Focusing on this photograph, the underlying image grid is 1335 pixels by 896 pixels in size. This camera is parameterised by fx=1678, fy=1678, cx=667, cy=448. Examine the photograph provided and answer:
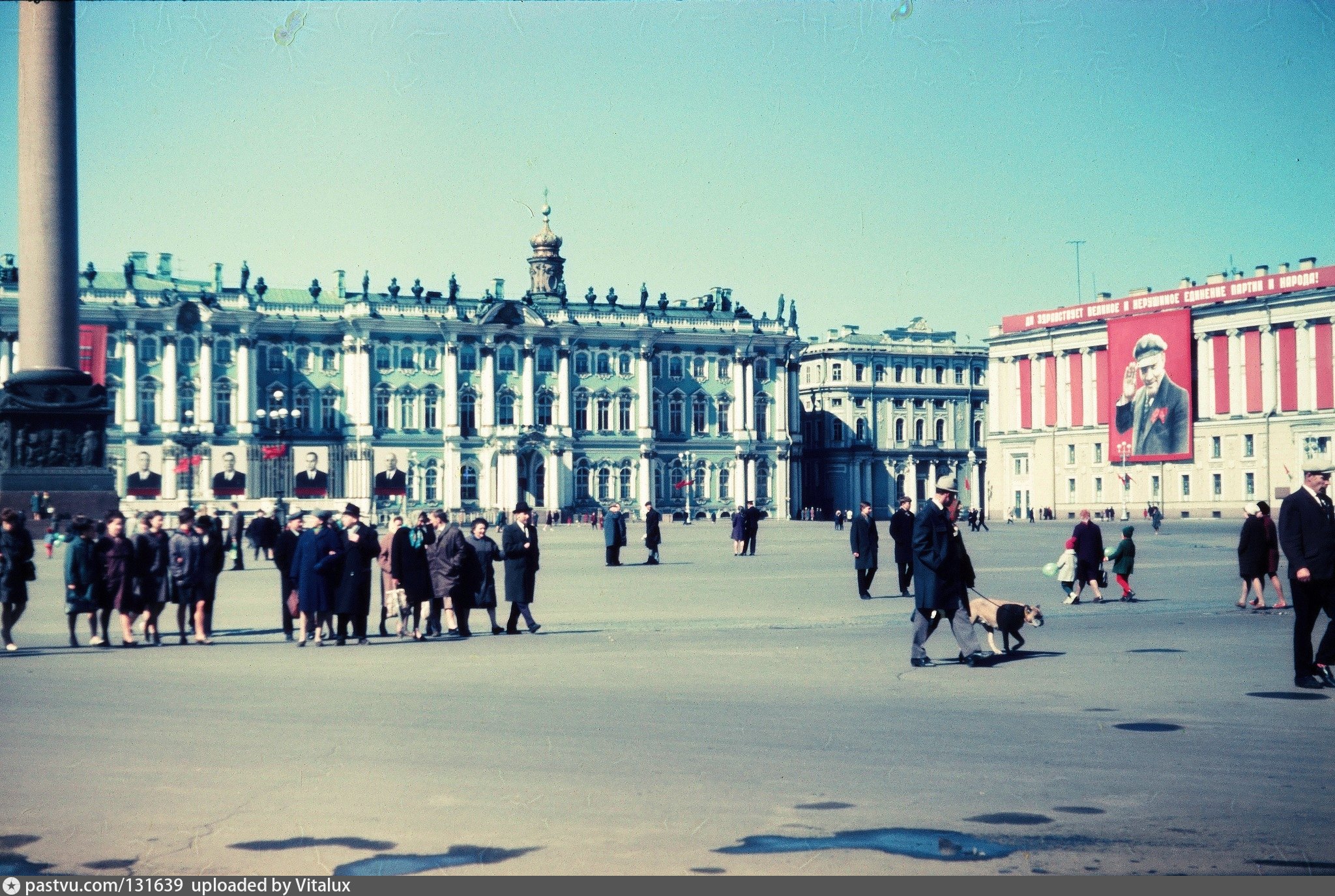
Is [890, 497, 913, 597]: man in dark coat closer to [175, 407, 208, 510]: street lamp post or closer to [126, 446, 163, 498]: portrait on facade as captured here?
[126, 446, 163, 498]: portrait on facade

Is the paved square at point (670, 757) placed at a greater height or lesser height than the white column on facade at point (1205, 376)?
lesser

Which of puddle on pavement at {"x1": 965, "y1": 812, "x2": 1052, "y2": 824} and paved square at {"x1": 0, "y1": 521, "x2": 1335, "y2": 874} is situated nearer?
paved square at {"x1": 0, "y1": 521, "x2": 1335, "y2": 874}

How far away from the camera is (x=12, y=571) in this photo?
652 inches

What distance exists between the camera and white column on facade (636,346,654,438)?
103562 millimetres

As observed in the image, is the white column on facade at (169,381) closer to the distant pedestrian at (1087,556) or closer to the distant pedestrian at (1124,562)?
the distant pedestrian at (1124,562)

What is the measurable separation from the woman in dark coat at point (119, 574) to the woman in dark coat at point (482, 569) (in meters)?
3.51

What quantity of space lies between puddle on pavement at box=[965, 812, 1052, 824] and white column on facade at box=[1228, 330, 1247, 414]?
96217 millimetres

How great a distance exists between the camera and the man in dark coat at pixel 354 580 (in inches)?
691

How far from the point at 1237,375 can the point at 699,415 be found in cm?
3241

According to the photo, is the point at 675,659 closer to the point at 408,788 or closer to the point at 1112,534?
the point at 408,788

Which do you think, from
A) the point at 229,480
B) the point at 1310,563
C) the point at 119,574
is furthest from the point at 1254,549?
the point at 229,480

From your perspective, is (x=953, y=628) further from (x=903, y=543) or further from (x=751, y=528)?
(x=751, y=528)

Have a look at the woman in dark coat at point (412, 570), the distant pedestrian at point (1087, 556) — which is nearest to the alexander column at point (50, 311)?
the woman in dark coat at point (412, 570)

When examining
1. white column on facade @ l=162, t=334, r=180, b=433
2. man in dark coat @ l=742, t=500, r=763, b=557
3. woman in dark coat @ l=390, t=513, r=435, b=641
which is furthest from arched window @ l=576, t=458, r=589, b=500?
woman in dark coat @ l=390, t=513, r=435, b=641
